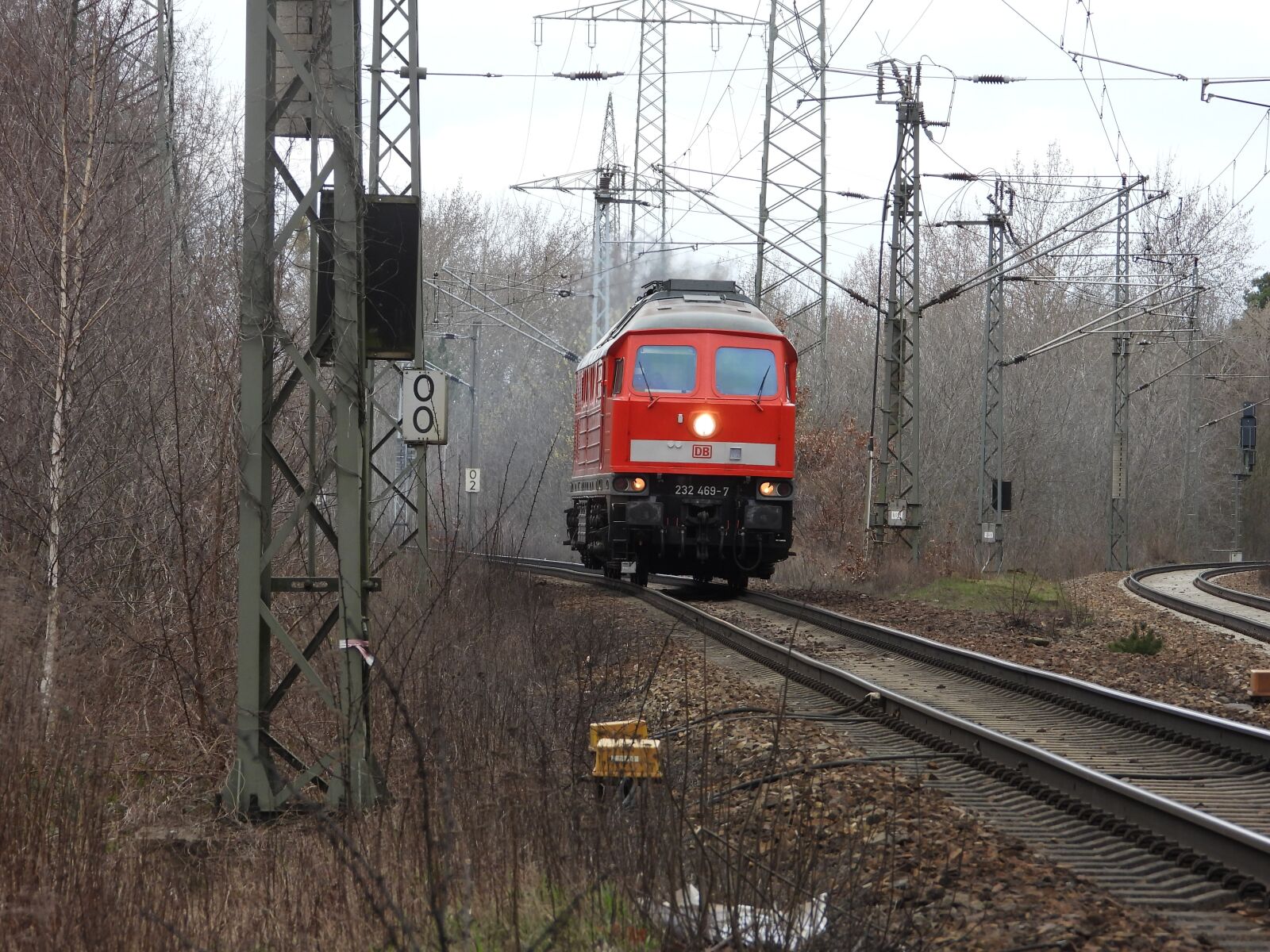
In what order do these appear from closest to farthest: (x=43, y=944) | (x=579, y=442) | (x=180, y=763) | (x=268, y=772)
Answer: (x=43, y=944) → (x=268, y=772) → (x=180, y=763) → (x=579, y=442)

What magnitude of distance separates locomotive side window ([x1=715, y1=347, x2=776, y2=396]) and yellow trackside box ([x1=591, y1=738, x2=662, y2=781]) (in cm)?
1193

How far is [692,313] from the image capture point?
58.4ft

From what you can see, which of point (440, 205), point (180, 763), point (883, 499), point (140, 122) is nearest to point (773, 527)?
point (883, 499)

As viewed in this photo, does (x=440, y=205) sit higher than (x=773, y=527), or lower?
higher

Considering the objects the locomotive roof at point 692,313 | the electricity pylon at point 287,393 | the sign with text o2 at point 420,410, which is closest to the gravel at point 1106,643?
the locomotive roof at point 692,313

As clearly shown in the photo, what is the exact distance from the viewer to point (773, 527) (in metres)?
17.4

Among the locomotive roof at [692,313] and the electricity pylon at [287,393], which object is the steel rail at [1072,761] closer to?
the electricity pylon at [287,393]

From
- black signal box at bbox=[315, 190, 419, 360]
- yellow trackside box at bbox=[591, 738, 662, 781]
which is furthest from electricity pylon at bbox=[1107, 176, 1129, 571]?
yellow trackside box at bbox=[591, 738, 662, 781]

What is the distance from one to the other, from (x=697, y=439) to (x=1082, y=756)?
384 inches

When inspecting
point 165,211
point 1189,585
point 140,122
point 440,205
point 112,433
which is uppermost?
point 440,205

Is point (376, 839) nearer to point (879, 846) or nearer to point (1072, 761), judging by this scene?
point (879, 846)

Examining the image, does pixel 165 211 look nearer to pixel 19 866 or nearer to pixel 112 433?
pixel 112 433

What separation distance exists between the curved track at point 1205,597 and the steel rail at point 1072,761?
6.94 metres

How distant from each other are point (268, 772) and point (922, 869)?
10.3 feet
